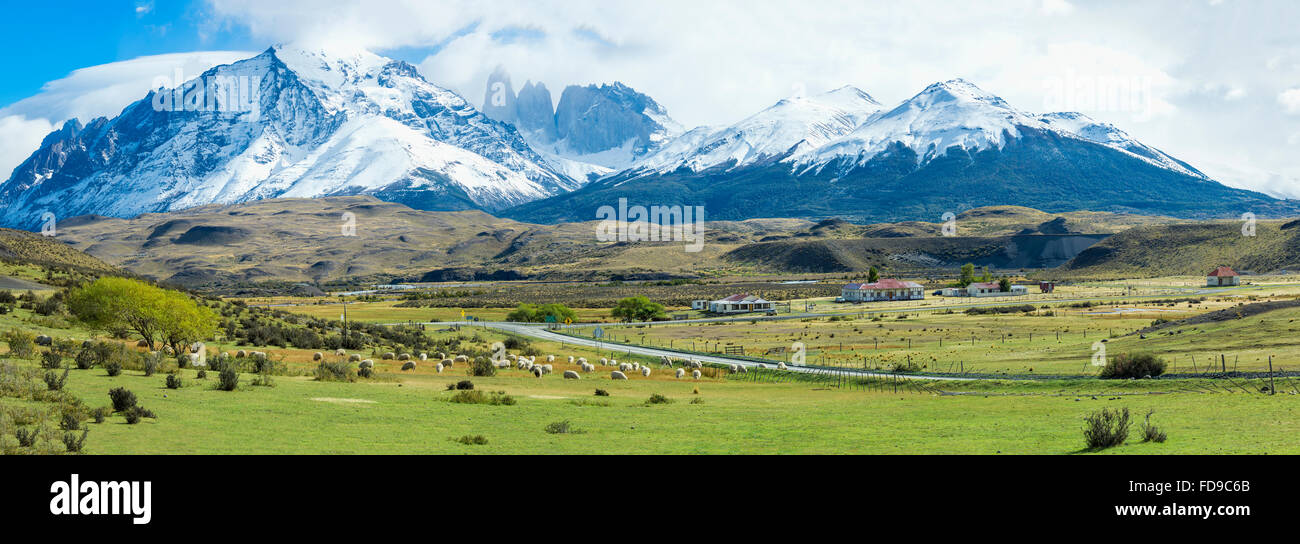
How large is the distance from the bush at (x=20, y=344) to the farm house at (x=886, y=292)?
11235 cm

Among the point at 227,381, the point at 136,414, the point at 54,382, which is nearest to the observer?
the point at 136,414

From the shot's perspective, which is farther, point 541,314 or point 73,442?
point 541,314

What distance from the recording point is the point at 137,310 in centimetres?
3912

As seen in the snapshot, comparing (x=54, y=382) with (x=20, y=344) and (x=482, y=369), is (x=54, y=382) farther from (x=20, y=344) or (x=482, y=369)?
(x=482, y=369)

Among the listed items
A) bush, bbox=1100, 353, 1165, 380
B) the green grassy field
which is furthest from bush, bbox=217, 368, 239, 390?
bush, bbox=1100, 353, 1165, 380

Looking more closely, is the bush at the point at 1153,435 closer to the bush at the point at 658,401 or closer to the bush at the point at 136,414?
the bush at the point at 658,401

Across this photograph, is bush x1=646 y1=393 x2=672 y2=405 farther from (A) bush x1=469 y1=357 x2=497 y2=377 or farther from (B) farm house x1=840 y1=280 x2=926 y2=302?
(B) farm house x1=840 y1=280 x2=926 y2=302

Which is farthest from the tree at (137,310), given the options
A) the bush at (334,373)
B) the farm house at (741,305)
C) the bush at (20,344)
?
the farm house at (741,305)

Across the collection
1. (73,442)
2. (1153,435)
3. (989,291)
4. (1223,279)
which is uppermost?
(1223,279)

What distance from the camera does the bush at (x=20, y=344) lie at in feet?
97.6

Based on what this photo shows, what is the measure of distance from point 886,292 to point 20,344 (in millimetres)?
116767

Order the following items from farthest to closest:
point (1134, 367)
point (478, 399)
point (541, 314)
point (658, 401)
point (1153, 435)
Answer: point (541, 314)
point (1134, 367)
point (658, 401)
point (478, 399)
point (1153, 435)

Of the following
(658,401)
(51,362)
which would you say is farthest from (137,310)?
(658,401)
